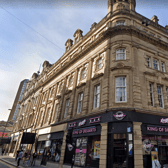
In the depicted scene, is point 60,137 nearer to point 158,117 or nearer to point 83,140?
point 83,140

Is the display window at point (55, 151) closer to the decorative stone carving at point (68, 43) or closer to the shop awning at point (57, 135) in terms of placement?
the shop awning at point (57, 135)

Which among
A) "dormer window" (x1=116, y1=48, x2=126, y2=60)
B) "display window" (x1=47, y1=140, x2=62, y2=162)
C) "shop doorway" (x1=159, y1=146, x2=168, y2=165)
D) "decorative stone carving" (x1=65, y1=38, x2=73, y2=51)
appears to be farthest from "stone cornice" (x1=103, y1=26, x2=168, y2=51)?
Answer: "display window" (x1=47, y1=140, x2=62, y2=162)

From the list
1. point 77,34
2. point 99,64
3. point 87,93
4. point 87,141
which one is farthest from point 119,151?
point 77,34

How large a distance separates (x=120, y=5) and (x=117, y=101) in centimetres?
1465

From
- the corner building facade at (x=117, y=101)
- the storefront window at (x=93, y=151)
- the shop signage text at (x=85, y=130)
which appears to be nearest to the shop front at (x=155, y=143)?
the corner building facade at (x=117, y=101)

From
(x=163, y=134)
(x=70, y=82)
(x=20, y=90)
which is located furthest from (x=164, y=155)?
(x=20, y=90)

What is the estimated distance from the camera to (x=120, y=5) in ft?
68.3

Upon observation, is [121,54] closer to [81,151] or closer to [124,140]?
[124,140]

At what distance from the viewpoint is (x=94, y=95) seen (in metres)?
17.8

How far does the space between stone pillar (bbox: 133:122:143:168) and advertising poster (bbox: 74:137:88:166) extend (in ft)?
19.0

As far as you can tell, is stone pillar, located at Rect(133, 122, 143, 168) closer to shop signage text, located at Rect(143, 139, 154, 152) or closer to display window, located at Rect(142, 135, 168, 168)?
display window, located at Rect(142, 135, 168, 168)

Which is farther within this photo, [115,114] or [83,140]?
[83,140]

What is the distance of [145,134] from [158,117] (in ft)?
8.31

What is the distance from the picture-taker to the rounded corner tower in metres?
20.7
